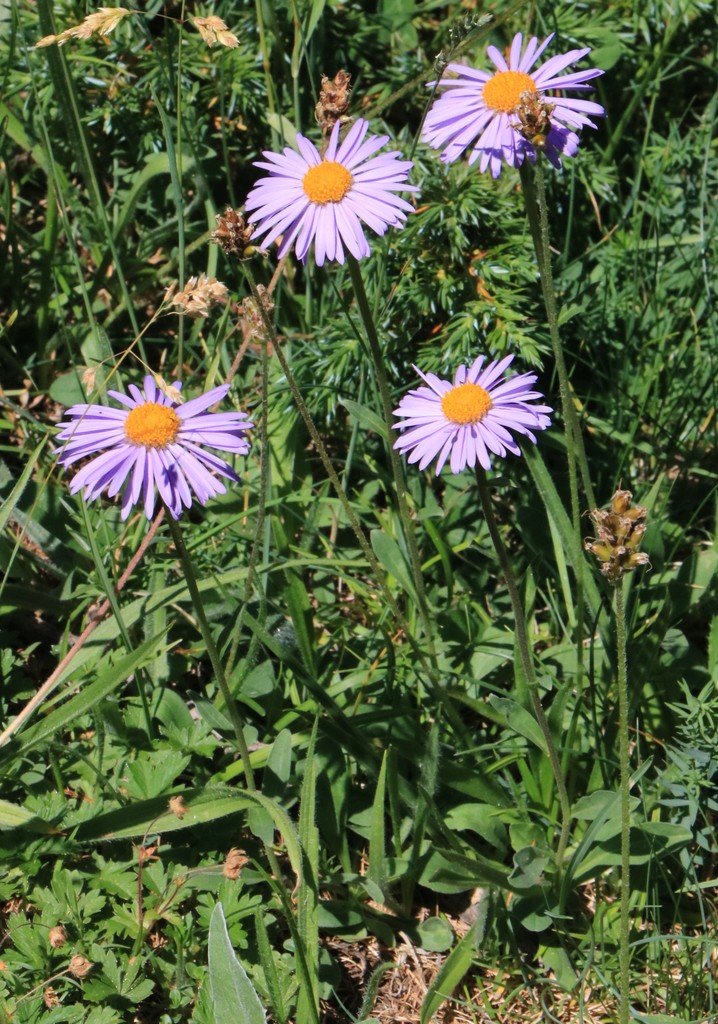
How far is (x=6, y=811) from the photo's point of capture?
234cm

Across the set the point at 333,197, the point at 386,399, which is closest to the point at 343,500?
the point at 386,399

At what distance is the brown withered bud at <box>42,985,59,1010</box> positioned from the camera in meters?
2.20

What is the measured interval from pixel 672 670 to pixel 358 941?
3.38 feet

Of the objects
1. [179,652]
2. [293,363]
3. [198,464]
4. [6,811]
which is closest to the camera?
[198,464]

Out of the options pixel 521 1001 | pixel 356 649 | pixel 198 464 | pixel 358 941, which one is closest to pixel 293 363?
pixel 356 649

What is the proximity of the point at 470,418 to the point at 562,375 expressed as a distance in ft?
0.68

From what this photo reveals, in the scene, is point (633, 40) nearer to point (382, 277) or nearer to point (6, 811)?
point (382, 277)

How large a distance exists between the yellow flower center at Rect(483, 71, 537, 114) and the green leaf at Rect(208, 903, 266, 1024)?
68.7 inches

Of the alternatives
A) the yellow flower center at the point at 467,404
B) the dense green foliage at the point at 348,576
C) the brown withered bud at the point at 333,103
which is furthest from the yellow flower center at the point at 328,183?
the yellow flower center at the point at 467,404

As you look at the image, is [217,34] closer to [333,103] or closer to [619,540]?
[333,103]

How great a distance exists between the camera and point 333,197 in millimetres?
2066

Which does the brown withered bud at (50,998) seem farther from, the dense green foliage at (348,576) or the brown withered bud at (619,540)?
the brown withered bud at (619,540)

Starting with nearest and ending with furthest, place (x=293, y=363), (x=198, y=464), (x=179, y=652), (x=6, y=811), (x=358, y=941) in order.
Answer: (x=198, y=464) → (x=6, y=811) → (x=358, y=941) → (x=179, y=652) → (x=293, y=363)

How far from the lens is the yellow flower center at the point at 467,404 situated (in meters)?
2.12
